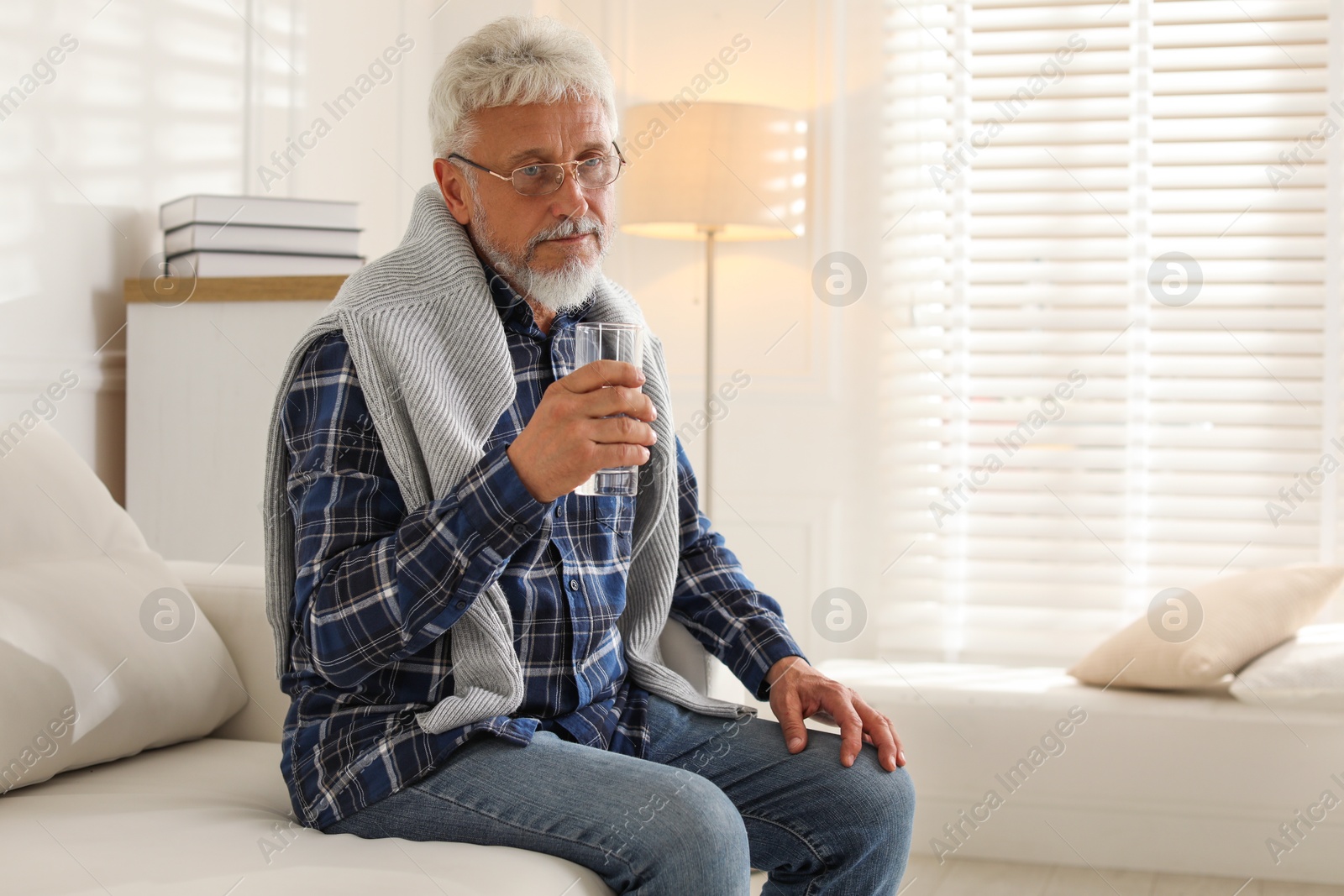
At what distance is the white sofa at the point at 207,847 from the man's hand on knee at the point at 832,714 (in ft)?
1.14

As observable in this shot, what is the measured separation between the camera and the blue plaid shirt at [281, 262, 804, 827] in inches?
44.1

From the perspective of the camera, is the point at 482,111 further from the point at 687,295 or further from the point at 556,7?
the point at 556,7

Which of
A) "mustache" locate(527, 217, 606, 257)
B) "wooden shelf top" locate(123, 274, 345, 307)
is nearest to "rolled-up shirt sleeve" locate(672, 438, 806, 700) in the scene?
"mustache" locate(527, 217, 606, 257)

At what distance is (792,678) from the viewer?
1.42m

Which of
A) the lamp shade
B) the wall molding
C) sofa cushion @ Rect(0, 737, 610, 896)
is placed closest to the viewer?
sofa cushion @ Rect(0, 737, 610, 896)

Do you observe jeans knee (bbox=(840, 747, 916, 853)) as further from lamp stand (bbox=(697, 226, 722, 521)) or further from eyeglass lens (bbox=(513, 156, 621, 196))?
lamp stand (bbox=(697, 226, 722, 521))

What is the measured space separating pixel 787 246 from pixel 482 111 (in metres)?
1.95

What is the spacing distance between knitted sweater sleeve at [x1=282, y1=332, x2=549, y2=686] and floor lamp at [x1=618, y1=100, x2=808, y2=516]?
173 cm

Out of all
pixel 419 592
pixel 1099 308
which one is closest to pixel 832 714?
pixel 419 592

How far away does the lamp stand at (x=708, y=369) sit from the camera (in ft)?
9.94

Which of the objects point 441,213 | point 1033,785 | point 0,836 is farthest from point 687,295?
point 0,836

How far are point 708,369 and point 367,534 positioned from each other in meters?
1.99

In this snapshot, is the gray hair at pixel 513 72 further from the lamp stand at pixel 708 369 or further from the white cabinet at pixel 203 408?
the lamp stand at pixel 708 369

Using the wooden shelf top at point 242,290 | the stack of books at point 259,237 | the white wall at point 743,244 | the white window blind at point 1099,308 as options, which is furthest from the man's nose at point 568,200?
the white window blind at point 1099,308
